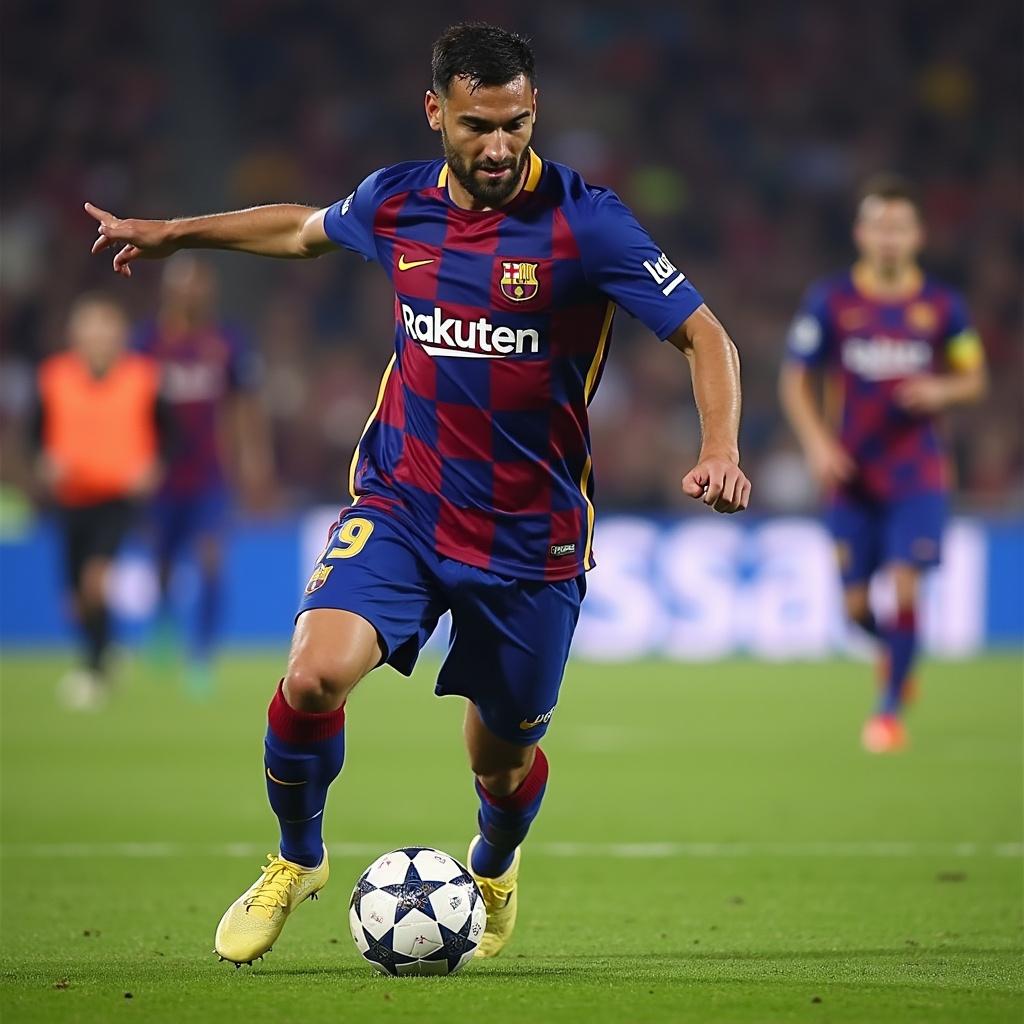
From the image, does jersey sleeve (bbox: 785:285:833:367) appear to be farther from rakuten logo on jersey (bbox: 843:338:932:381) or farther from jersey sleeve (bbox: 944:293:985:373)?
jersey sleeve (bbox: 944:293:985:373)

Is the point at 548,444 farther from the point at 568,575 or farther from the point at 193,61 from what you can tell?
the point at 193,61

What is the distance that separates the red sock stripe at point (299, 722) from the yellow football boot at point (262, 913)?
14.3 inches

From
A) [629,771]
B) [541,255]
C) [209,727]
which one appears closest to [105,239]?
[541,255]

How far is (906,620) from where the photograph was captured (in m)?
10.0

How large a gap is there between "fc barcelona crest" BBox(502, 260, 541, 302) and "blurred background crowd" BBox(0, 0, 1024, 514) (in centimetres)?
1350

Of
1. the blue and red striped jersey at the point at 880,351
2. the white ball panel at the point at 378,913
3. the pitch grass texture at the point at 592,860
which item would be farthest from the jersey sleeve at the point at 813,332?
the white ball panel at the point at 378,913

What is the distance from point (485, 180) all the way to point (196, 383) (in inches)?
351

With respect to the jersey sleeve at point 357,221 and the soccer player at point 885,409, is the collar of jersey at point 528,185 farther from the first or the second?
the soccer player at point 885,409

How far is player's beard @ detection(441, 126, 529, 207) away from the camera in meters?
4.58

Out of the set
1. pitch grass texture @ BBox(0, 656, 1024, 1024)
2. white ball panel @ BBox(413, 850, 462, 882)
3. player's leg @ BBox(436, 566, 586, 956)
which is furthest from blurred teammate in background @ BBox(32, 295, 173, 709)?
white ball panel @ BBox(413, 850, 462, 882)

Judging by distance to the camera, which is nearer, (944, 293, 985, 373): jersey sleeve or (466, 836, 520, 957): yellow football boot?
(466, 836, 520, 957): yellow football boot

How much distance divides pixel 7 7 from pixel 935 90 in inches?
421

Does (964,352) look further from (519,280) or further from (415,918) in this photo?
(415,918)

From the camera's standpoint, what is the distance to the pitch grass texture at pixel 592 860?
4.14m
